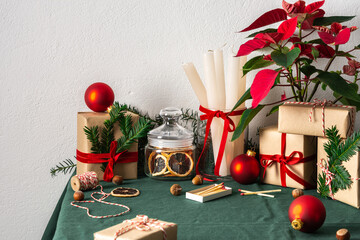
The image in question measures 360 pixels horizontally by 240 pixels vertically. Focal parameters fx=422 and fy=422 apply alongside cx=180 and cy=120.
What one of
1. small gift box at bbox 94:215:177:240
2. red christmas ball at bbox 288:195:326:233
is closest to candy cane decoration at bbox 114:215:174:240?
small gift box at bbox 94:215:177:240

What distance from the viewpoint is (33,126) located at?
1505mm

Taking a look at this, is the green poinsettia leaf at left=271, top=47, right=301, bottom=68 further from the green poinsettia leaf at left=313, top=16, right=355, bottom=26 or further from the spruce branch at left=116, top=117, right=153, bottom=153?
the spruce branch at left=116, top=117, right=153, bottom=153

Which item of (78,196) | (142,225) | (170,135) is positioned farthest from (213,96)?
(142,225)

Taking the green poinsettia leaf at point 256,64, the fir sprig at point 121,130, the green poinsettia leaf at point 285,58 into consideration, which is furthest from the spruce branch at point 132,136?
the green poinsettia leaf at point 285,58

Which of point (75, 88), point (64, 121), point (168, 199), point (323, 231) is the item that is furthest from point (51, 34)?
point (323, 231)

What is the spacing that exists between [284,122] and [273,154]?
14 cm

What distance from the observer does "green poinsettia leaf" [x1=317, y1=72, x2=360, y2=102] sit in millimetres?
1091

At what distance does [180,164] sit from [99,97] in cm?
33

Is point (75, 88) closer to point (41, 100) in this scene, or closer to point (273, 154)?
point (41, 100)

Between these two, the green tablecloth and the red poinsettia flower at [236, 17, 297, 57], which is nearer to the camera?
the green tablecloth

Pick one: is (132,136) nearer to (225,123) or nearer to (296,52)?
(225,123)

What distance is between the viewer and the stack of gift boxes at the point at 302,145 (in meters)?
1.06

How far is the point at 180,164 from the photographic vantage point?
50.3 inches

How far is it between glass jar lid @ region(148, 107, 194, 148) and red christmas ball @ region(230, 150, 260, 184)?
0.15m
